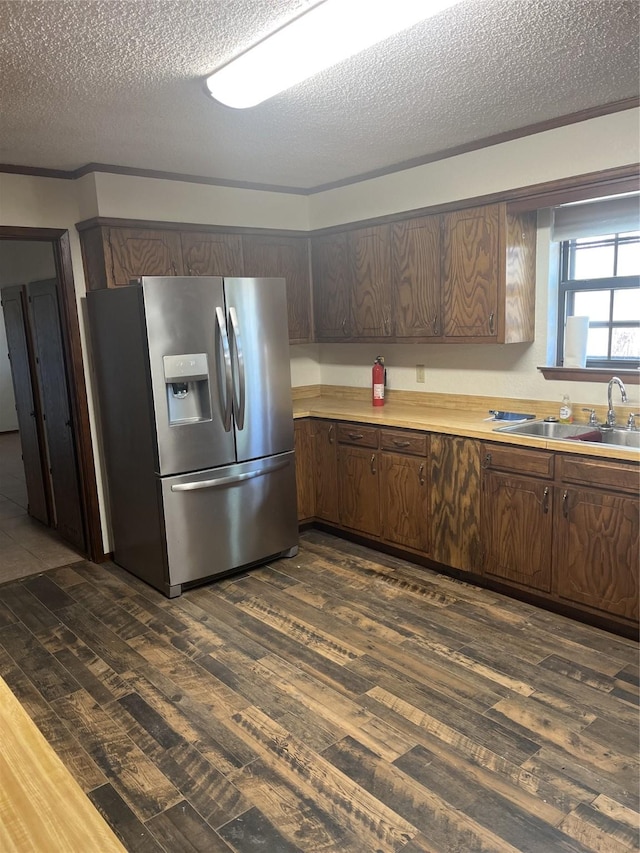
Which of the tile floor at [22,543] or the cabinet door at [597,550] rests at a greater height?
the cabinet door at [597,550]

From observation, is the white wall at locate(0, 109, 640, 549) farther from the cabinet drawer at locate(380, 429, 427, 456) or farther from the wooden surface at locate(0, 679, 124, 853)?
the wooden surface at locate(0, 679, 124, 853)

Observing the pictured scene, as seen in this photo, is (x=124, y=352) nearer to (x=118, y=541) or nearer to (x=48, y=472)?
(x=118, y=541)

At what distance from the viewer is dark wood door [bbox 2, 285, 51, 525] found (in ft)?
15.6

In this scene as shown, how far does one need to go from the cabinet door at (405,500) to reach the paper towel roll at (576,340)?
1003mm

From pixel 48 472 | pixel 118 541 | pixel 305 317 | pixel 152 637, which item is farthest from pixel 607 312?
pixel 48 472

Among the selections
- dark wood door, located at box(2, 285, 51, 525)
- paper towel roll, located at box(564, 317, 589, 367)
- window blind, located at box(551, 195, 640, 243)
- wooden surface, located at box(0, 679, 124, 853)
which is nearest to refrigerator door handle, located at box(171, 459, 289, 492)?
paper towel roll, located at box(564, 317, 589, 367)

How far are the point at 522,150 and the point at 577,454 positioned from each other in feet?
5.48

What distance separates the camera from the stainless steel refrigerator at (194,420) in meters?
3.42

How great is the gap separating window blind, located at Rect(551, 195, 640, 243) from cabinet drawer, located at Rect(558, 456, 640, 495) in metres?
1.23

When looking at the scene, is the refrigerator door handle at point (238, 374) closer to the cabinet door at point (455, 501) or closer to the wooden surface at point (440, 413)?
the wooden surface at point (440, 413)

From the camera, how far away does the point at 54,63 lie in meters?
2.24

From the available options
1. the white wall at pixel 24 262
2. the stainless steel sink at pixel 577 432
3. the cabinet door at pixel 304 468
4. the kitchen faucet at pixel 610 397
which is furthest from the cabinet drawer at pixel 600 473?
the white wall at pixel 24 262

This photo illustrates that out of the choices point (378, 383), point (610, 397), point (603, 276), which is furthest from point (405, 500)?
point (603, 276)

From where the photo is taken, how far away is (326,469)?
4.35 m
